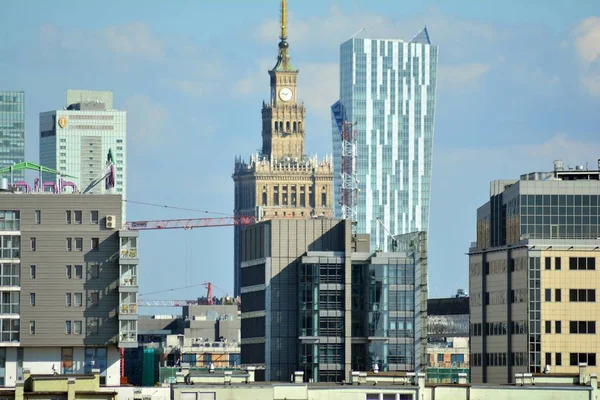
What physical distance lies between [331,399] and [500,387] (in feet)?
37.8

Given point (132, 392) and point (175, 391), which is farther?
point (132, 392)

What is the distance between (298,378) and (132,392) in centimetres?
4187

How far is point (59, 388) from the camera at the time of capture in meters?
146

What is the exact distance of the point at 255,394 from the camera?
477ft

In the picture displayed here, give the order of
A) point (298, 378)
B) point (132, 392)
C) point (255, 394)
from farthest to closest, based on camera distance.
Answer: point (132, 392) → point (298, 378) → point (255, 394)

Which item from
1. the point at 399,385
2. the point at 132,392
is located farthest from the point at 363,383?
the point at 132,392

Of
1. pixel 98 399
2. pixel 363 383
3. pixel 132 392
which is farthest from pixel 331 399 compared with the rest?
pixel 132 392

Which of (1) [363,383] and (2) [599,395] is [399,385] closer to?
(1) [363,383]

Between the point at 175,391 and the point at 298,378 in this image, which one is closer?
the point at 175,391

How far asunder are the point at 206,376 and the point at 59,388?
35.0ft

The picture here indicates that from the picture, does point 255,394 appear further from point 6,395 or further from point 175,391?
point 6,395

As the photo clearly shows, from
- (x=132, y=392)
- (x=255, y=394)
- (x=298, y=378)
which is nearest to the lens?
→ (x=255, y=394)

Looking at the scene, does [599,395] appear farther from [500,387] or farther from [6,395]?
[6,395]

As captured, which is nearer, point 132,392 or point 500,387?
point 500,387
